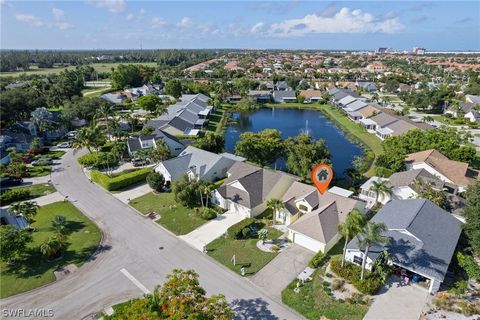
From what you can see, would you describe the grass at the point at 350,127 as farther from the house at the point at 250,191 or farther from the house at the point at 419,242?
the house at the point at 250,191

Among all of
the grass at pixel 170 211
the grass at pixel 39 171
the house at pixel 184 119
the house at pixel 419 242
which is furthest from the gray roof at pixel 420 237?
the grass at pixel 39 171

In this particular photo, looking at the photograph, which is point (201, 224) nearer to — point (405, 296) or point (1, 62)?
point (405, 296)

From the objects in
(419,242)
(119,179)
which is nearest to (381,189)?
(419,242)

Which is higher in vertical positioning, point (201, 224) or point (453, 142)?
point (453, 142)

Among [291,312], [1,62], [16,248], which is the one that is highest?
[1,62]

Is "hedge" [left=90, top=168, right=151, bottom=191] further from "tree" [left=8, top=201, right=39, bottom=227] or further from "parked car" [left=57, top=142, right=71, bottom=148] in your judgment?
"parked car" [left=57, top=142, right=71, bottom=148]

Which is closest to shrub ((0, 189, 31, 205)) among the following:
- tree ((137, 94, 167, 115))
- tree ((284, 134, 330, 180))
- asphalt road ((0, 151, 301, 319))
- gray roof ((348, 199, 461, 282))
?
asphalt road ((0, 151, 301, 319))

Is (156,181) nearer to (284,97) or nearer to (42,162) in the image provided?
(42,162)

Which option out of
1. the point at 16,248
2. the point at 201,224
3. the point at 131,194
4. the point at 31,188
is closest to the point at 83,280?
the point at 16,248
